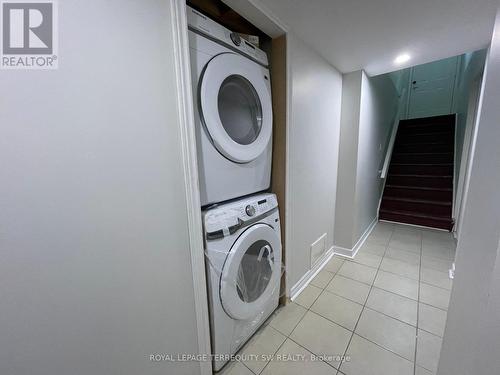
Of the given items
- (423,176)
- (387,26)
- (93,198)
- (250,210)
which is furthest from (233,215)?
(423,176)

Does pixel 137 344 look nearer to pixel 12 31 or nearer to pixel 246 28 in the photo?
pixel 12 31

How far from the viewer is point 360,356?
1.11 meters

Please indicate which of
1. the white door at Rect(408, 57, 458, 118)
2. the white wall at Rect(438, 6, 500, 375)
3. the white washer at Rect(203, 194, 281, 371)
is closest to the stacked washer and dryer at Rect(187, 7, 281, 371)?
the white washer at Rect(203, 194, 281, 371)

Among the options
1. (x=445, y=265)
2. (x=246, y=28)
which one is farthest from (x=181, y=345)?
→ (x=445, y=265)

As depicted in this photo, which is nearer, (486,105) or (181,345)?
(486,105)

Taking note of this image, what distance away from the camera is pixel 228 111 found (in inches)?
41.8

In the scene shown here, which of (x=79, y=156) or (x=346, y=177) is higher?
(x=79, y=156)

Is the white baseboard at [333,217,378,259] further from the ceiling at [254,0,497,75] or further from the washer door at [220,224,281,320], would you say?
the ceiling at [254,0,497,75]

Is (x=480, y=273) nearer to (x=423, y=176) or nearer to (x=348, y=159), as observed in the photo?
(x=348, y=159)

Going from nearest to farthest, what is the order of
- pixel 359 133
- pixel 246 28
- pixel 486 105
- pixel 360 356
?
pixel 486 105
pixel 360 356
pixel 246 28
pixel 359 133

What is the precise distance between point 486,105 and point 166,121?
110 centimetres

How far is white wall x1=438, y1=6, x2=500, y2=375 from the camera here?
0.41 m

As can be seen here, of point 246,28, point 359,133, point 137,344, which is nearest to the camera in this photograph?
point 137,344

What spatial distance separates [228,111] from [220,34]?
350mm
